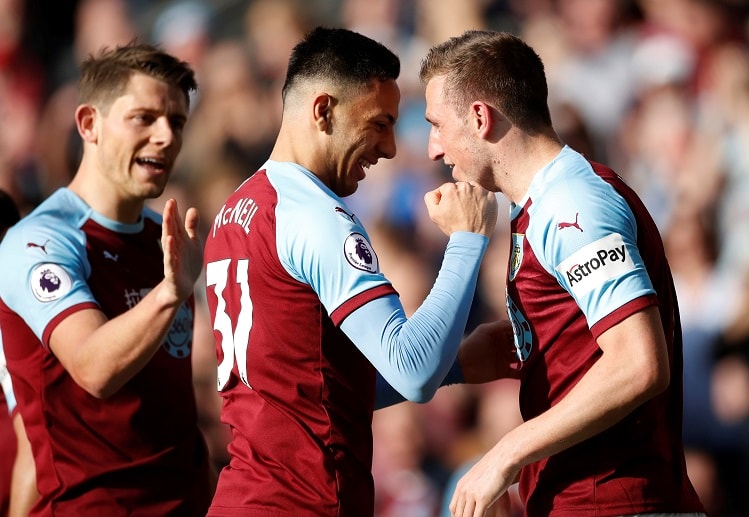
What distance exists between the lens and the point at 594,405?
3072 millimetres

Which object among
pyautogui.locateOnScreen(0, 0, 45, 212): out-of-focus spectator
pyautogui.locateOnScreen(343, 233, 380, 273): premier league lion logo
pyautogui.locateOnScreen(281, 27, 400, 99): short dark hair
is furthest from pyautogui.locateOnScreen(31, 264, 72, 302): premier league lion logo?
pyautogui.locateOnScreen(0, 0, 45, 212): out-of-focus spectator

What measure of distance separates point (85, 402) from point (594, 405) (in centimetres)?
212

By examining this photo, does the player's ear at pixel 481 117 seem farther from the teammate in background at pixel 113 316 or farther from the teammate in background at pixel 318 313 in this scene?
the teammate in background at pixel 113 316

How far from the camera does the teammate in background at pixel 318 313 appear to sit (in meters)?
3.36

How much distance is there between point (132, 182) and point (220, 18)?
22.4 ft

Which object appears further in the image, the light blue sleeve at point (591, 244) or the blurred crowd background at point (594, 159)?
the blurred crowd background at point (594, 159)

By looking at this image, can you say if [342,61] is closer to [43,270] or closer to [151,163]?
[151,163]

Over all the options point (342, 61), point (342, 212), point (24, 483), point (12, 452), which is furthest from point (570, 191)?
point (12, 452)

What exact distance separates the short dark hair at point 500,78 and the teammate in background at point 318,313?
0.90ft

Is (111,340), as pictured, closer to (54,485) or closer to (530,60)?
(54,485)

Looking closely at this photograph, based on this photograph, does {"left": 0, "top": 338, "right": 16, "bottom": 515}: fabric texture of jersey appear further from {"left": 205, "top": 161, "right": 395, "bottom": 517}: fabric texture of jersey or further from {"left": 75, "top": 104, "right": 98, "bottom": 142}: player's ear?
{"left": 205, "top": 161, "right": 395, "bottom": 517}: fabric texture of jersey

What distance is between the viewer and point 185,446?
4480 millimetres

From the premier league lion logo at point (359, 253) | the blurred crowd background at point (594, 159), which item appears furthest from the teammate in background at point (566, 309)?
the blurred crowd background at point (594, 159)

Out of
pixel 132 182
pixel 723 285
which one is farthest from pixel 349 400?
pixel 723 285
